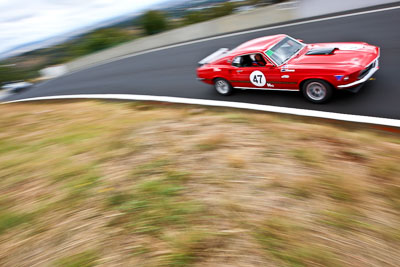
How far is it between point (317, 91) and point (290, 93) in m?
0.91

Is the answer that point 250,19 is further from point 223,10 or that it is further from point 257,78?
point 257,78

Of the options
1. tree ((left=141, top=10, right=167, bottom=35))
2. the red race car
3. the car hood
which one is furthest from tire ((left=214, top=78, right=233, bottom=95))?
tree ((left=141, top=10, right=167, bottom=35))

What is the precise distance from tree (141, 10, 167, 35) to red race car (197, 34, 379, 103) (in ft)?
48.8

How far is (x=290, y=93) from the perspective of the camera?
6.71 metres

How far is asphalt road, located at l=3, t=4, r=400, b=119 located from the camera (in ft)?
18.9

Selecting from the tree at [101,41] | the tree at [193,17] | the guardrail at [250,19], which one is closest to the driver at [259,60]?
the guardrail at [250,19]

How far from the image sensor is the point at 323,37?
392 inches

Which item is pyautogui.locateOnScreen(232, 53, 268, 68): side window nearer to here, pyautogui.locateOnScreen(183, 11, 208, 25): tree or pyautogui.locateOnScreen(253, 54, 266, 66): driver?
pyautogui.locateOnScreen(253, 54, 266, 66): driver

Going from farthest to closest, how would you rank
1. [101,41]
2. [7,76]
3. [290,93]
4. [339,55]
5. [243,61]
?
[7,76] → [101,41] → [290,93] → [243,61] → [339,55]

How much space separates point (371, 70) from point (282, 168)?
11.0ft

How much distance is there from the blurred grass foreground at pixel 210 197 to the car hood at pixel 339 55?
4.37 feet

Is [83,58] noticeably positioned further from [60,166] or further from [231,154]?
[231,154]

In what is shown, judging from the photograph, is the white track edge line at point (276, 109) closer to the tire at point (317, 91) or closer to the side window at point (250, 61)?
the tire at point (317, 91)

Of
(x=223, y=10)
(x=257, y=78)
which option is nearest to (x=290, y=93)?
(x=257, y=78)
